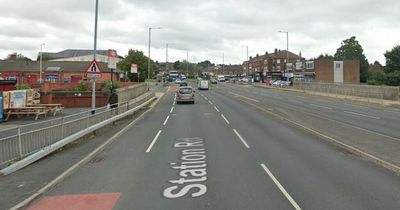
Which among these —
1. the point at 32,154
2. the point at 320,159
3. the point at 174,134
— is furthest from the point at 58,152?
the point at 320,159

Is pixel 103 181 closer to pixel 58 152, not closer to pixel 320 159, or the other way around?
pixel 58 152

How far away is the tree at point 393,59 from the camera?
101m

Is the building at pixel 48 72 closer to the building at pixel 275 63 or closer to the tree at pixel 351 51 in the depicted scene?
the building at pixel 275 63

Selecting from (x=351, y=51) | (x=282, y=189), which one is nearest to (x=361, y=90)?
(x=282, y=189)

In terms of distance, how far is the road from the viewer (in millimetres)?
7652

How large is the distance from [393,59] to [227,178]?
10401cm

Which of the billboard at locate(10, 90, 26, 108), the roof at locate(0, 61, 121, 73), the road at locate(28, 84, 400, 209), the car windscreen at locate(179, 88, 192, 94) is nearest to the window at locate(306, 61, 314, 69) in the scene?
the roof at locate(0, 61, 121, 73)

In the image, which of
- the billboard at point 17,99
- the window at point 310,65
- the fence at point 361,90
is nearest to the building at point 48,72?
the fence at point 361,90

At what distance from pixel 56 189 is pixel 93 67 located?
11.4 m

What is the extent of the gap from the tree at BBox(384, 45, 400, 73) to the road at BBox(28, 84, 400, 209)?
95.0 meters

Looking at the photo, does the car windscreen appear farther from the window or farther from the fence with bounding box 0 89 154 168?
the window

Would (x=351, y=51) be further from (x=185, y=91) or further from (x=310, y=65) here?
(x=185, y=91)

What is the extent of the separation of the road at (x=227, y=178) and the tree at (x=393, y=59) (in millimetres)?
94964

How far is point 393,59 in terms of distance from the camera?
10212 cm
